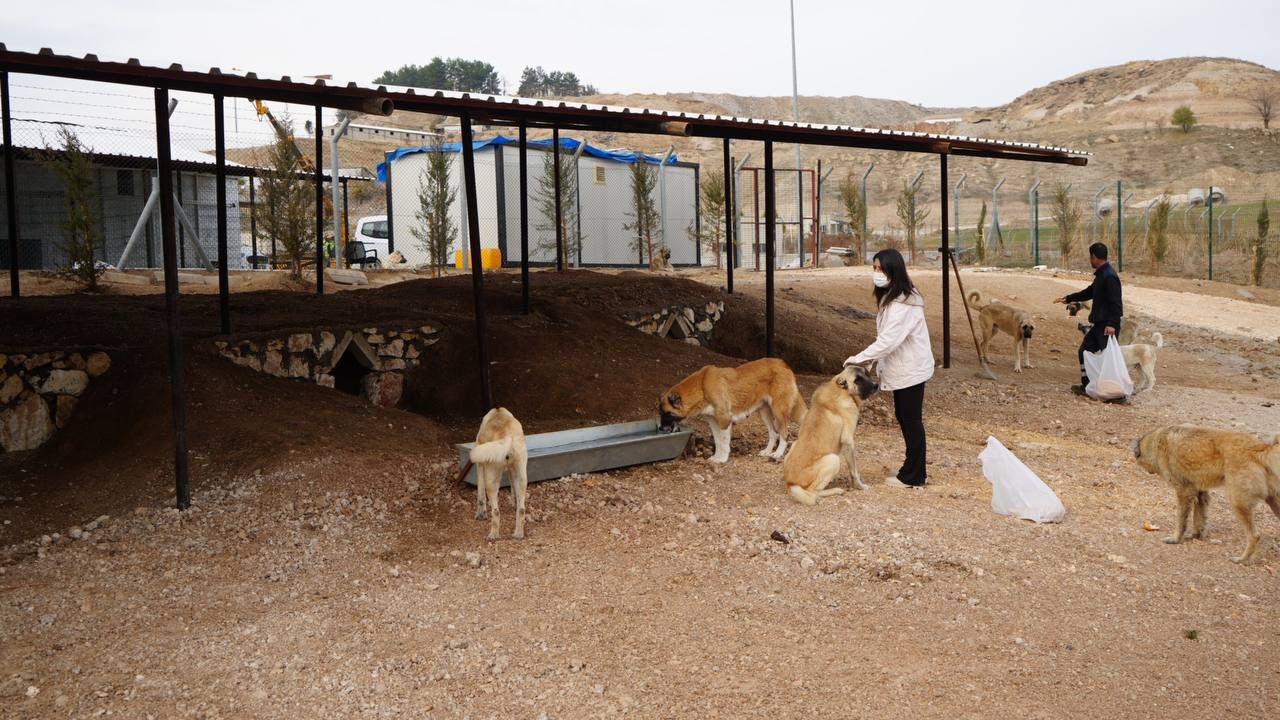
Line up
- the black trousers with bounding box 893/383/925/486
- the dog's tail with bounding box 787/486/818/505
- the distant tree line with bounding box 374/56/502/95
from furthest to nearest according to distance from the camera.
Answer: the distant tree line with bounding box 374/56/502/95 < the black trousers with bounding box 893/383/925/486 < the dog's tail with bounding box 787/486/818/505

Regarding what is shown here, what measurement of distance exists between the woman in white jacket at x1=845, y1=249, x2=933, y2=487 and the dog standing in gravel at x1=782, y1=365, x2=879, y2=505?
231 millimetres

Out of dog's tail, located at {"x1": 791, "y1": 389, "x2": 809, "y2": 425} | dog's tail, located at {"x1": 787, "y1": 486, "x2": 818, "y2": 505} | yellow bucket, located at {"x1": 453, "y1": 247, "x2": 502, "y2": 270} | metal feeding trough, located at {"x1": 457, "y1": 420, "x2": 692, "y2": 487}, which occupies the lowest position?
dog's tail, located at {"x1": 787, "y1": 486, "x2": 818, "y2": 505}

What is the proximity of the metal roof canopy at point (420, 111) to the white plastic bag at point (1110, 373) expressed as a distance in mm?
2107

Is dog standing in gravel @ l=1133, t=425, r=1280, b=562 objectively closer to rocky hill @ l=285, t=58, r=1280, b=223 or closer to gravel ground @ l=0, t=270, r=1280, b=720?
gravel ground @ l=0, t=270, r=1280, b=720

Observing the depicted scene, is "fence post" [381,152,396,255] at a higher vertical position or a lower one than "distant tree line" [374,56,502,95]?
lower

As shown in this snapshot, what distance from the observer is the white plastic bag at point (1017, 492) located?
7.45 metres

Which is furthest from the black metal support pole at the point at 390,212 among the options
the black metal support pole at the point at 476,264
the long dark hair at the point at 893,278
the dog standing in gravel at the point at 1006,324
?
the long dark hair at the point at 893,278

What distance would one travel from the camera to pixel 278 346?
10.2 metres

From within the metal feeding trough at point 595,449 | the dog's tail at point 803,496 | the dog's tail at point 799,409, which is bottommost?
the dog's tail at point 803,496

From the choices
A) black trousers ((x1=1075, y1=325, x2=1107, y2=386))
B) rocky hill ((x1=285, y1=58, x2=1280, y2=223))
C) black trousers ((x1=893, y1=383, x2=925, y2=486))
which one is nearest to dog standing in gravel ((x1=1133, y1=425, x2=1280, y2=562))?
black trousers ((x1=893, y1=383, x2=925, y2=486))

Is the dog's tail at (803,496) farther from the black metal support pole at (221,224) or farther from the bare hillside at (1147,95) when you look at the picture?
the bare hillside at (1147,95)

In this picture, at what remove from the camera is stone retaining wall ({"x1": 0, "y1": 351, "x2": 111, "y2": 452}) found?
870 centimetres

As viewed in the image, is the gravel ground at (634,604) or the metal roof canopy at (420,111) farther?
the metal roof canopy at (420,111)

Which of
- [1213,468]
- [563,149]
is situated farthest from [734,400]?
[563,149]
